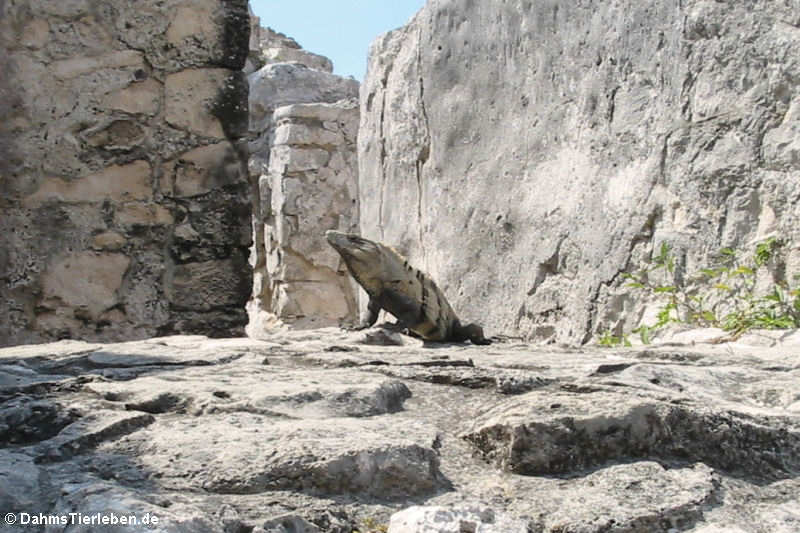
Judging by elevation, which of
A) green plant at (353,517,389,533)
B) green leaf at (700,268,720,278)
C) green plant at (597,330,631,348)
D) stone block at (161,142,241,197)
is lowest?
green plant at (353,517,389,533)

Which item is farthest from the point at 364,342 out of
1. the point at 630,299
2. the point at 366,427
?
the point at 366,427

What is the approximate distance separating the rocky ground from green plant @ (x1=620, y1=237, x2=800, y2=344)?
1179mm

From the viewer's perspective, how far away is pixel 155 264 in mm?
3857

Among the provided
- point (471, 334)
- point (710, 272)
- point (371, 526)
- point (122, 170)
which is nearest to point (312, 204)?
point (471, 334)

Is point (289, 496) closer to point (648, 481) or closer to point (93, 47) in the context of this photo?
point (648, 481)

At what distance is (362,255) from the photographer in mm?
4883

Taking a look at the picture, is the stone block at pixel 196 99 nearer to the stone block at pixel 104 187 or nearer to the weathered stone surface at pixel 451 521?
the stone block at pixel 104 187

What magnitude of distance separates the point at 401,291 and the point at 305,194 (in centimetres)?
696

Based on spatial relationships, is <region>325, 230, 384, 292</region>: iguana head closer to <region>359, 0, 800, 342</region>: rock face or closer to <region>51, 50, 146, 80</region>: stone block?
<region>359, 0, 800, 342</region>: rock face

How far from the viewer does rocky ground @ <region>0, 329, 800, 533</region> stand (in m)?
1.58

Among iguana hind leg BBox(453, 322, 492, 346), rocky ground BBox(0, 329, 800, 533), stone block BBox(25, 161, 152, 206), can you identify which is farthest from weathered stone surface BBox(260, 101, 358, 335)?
rocky ground BBox(0, 329, 800, 533)

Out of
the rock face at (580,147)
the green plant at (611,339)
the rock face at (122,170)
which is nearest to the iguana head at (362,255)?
the rock face at (580,147)

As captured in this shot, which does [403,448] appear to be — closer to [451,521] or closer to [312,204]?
[451,521]

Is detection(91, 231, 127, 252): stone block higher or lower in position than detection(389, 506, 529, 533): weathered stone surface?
higher
